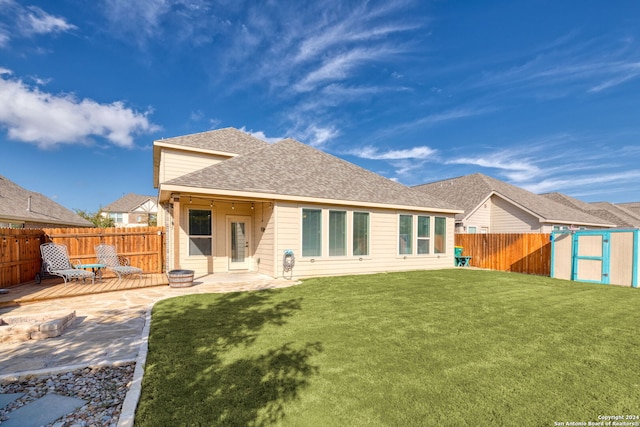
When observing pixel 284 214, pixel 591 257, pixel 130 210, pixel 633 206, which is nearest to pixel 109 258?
pixel 284 214

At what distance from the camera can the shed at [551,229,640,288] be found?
9.54 m

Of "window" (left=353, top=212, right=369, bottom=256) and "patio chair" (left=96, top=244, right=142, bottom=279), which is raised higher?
"window" (left=353, top=212, right=369, bottom=256)

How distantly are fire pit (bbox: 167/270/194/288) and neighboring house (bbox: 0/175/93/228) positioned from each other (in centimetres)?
1321

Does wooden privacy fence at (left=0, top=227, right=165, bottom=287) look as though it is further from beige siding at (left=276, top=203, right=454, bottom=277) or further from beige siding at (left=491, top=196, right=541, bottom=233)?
beige siding at (left=491, top=196, right=541, bottom=233)

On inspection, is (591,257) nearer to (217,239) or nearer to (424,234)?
(424,234)

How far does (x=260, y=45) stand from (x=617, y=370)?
16.4 m

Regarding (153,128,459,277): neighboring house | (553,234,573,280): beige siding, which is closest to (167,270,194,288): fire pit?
(153,128,459,277): neighboring house

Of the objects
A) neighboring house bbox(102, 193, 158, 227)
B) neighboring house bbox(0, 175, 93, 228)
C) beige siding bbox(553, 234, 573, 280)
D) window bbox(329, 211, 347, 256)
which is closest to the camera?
window bbox(329, 211, 347, 256)

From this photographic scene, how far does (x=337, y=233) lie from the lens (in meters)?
→ 10.9

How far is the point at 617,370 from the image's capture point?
3.32m

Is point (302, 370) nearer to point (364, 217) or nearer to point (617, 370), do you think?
point (617, 370)

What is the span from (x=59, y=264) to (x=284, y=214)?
22.6 feet

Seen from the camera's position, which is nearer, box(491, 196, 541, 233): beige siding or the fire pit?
the fire pit

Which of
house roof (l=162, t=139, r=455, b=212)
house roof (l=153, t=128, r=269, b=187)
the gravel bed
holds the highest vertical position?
house roof (l=153, t=128, r=269, b=187)
